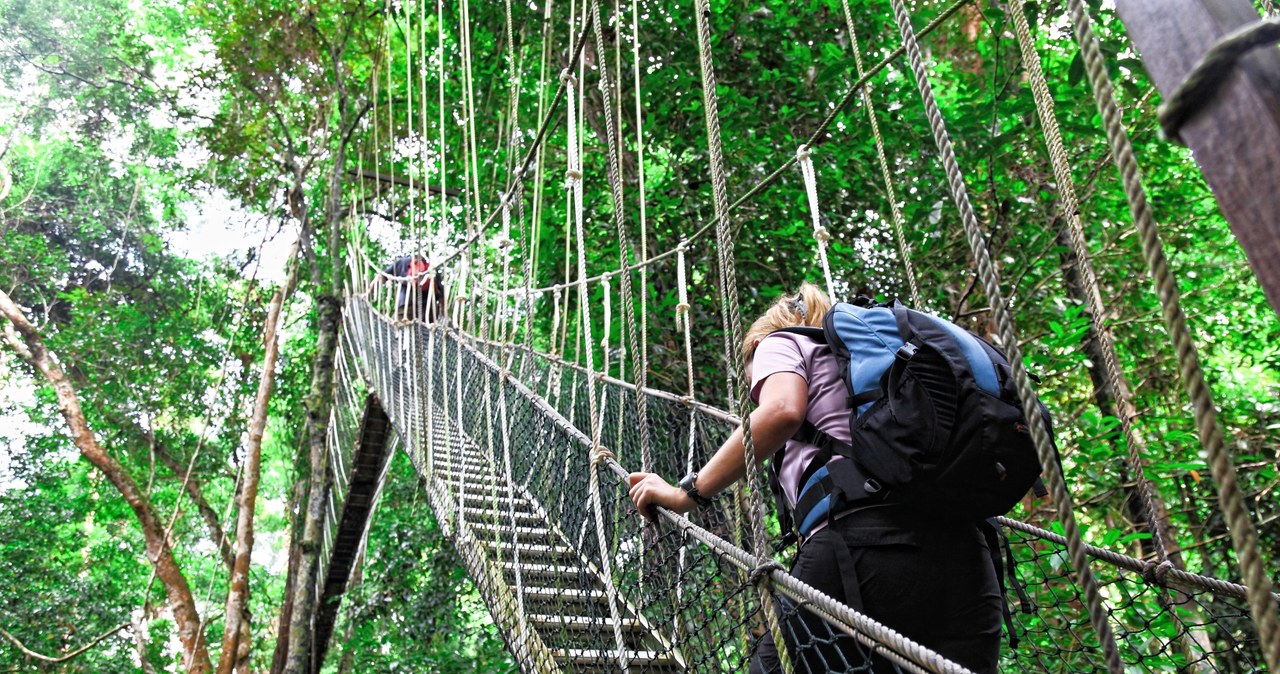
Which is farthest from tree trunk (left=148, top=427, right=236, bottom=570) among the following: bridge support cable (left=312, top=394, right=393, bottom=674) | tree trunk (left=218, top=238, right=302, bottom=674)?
bridge support cable (left=312, top=394, right=393, bottom=674)

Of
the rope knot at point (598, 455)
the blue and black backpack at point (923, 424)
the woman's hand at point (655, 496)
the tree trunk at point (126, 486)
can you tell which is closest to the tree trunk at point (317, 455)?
the tree trunk at point (126, 486)

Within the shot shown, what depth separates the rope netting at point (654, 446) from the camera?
95 centimetres

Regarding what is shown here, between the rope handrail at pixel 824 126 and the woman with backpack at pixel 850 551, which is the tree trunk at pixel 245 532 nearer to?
the rope handrail at pixel 824 126

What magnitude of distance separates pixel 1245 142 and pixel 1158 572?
0.89m

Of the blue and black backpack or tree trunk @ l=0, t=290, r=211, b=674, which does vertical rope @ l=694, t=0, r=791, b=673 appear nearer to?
the blue and black backpack

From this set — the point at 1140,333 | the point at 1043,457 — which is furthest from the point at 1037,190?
the point at 1043,457

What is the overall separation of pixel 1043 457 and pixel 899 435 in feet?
1.31

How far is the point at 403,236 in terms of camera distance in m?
6.66

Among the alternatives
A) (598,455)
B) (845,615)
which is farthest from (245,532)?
(845,615)

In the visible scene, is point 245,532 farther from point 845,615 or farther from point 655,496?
point 845,615

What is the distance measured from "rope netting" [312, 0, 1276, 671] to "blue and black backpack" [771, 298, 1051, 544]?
0.08 meters

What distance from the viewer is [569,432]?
73.0 inches

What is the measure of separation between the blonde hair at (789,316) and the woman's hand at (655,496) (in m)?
0.21

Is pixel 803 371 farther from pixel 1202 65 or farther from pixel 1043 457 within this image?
pixel 1202 65
